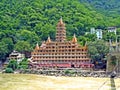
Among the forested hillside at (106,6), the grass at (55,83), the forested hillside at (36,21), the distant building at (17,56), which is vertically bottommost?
the grass at (55,83)

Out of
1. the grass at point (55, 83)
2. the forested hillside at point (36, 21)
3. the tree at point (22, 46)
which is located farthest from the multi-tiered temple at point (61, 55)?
the grass at point (55, 83)

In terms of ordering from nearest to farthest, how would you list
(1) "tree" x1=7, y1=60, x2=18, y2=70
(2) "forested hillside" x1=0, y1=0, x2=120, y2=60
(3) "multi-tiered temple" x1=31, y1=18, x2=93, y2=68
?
(3) "multi-tiered temple" x1=31, y1=18, x2=93, y2=68, (1) "tree" x1=7, y1=60, x2=18, y2=70, (2) "forested hillside" x1=0, y1=0, x2=120, y2=60

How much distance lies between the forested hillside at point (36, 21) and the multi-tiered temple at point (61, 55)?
5.02 m

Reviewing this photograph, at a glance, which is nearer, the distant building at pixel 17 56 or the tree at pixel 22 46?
the distant building at pixel 17 56

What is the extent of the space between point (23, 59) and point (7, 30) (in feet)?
50.9

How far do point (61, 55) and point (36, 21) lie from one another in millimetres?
23738

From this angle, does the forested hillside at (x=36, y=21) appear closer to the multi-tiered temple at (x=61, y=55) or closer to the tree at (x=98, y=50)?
the multi-tiered temple at (x=61, y=55)

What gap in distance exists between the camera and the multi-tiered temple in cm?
6862

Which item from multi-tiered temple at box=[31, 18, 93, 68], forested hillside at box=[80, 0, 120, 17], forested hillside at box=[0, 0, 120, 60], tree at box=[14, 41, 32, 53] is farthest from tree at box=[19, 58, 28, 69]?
forested hillside at box=[80, 0, 120, 17]

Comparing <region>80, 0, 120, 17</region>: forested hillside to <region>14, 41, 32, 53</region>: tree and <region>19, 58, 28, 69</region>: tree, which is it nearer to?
<region>14, 41, 32, 53</region>: tree


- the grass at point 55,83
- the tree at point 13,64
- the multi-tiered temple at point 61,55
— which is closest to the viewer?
the grass at point 55,83

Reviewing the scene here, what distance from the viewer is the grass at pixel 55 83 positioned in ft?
158

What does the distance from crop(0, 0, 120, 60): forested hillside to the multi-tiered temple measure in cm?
Answer: 502

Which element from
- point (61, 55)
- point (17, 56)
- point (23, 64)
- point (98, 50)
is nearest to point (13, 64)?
point (23, 64)
